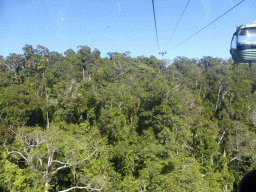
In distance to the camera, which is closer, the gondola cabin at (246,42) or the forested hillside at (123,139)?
the gondola cabin at (246,42)

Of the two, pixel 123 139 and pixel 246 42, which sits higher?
pixel 246 42

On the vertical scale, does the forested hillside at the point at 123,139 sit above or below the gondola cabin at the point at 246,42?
below

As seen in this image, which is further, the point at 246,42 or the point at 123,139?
the point at 123,139

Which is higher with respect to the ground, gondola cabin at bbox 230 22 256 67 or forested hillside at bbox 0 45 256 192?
gondola cabin at bbox 230 22 256 67

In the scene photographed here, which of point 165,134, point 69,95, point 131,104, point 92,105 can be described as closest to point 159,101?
point 165,134

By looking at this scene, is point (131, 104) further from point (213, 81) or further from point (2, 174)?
point (213, 81)
